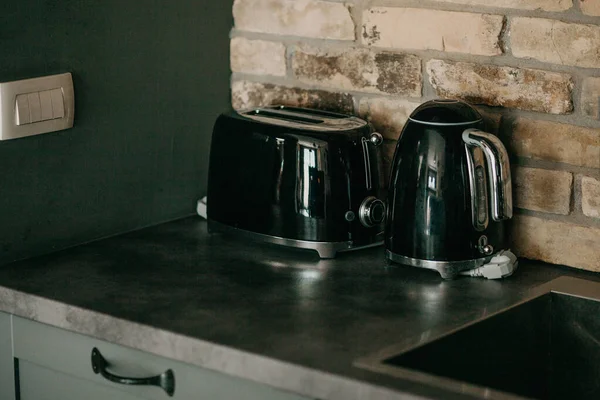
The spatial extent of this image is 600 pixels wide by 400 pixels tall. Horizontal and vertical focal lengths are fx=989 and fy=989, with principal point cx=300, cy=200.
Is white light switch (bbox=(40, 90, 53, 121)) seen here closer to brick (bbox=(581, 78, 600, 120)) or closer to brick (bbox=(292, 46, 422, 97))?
brick (bbox=(292, 46, 422, 97))

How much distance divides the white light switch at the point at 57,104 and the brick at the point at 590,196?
854 millimetres

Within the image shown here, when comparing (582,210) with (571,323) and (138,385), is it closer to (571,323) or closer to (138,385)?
(571,323)

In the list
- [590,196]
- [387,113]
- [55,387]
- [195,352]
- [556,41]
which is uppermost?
[556,41]

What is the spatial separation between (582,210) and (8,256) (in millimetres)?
931

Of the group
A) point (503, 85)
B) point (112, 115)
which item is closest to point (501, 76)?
point (503, 85)

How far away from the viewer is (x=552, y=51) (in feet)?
5.18

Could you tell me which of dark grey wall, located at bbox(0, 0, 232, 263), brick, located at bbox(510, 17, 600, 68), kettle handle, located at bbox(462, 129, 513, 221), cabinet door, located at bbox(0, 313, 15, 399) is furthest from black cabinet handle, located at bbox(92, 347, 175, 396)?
brick, located at bbox(510, 17, 600, 68)

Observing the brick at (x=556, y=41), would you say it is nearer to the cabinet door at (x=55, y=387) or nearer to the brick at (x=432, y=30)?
the brick at (x=432, y=30)

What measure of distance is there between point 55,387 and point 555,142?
0.88 m

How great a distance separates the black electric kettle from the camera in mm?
1534

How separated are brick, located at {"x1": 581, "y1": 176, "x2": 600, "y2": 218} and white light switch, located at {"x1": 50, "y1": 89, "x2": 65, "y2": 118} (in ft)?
2.80

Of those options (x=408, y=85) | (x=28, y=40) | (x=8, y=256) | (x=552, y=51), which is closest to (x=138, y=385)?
(x=8, y=256)

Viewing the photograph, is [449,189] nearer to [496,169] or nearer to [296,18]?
[496,169]

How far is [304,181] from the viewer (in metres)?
1.64
